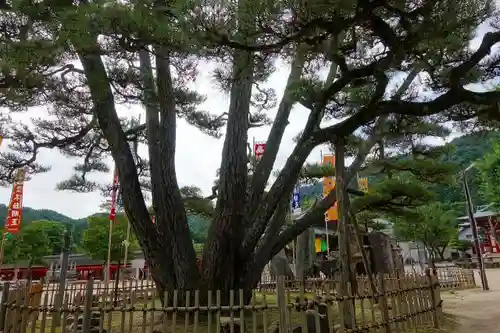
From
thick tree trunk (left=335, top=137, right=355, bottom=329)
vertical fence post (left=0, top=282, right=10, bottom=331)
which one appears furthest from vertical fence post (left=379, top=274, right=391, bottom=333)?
vertical fence post (left=0, top=282, right=10, bottom=331)

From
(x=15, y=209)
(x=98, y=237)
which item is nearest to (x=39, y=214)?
(x=98, y=237)

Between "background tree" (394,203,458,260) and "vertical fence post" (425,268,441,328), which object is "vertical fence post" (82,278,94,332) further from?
"background tree" (394,203,458,260)

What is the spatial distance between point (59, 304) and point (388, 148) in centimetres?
550

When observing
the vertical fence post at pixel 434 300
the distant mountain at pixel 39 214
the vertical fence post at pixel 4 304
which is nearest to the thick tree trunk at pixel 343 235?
the vertical fence post at pixel 434 300

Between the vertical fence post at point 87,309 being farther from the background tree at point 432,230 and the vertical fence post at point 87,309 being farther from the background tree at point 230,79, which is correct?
the background tree at point 432,230

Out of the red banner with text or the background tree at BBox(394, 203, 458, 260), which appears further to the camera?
the background tree at BBox(394, 203, 458, 260)

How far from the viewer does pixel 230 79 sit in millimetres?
3475

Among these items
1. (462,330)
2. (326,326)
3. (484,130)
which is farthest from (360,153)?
(326,326)

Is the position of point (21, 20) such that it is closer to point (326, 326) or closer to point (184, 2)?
point (184, 2)

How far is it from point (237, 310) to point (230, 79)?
1.97 m

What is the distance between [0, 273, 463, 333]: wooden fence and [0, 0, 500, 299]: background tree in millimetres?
844

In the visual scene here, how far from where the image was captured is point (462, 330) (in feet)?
14.0

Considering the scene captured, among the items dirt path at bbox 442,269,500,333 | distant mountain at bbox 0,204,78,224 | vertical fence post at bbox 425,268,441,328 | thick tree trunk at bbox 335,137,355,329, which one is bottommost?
dirt path at bbox 442,269,500,333

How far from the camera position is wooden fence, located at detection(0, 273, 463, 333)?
9.18ft
